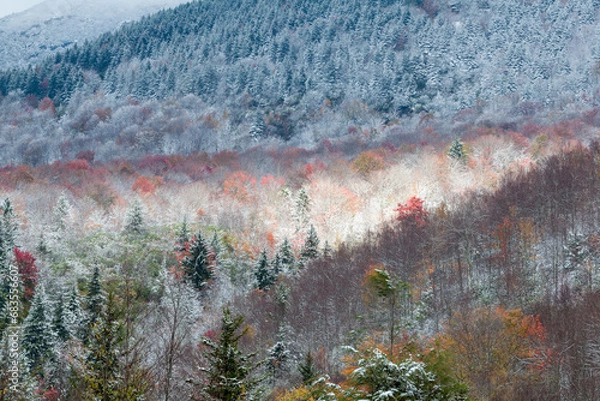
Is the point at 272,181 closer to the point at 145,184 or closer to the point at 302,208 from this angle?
the point at 302,208

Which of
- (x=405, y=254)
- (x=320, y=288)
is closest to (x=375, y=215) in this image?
(x=405, y=254)

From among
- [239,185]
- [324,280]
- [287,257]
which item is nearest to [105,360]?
[324,280]

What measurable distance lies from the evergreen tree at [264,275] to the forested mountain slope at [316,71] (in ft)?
219

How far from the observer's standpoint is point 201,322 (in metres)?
38.8

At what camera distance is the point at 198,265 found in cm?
4488

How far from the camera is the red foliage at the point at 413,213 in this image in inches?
1842

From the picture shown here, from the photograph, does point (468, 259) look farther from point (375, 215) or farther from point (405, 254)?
point (375, 215)

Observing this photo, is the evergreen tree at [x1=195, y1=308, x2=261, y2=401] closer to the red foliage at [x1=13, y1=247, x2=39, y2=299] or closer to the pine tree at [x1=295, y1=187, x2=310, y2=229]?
the red foliage at [x1=13, y1=247, x2=39, y2=299]

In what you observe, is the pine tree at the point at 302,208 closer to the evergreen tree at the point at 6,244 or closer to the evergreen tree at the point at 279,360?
the evergreen tree at the point at 279,360

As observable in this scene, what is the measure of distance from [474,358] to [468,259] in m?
15.1

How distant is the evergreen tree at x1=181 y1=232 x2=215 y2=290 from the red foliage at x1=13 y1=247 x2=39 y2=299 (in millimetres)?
11165

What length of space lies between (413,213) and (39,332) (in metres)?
31.4

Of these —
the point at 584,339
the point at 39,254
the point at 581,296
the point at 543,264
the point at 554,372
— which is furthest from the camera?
the point at 39,254

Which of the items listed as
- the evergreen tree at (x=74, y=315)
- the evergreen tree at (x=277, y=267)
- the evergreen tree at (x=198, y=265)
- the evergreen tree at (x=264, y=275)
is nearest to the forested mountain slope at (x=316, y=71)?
the evergreen tree at (x=277, y=267)
